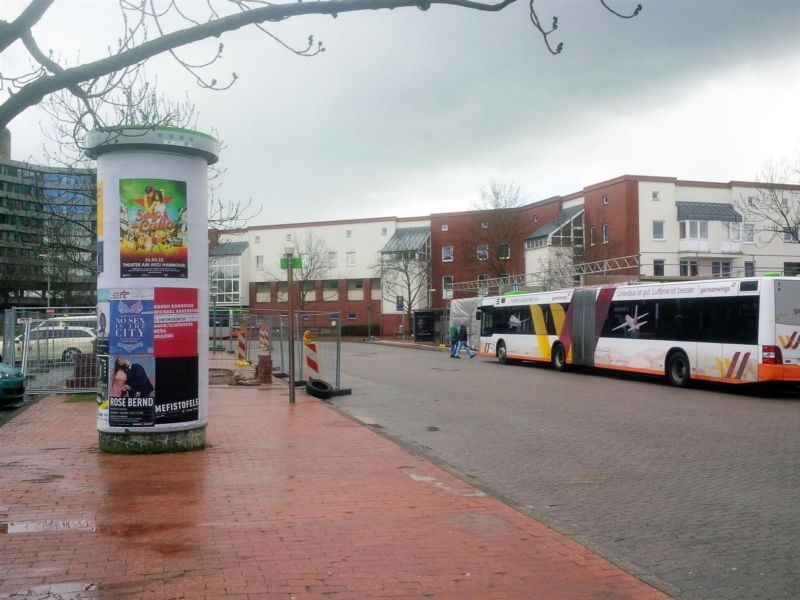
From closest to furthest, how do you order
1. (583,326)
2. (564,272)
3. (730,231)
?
(583,326), (564,272), (730,231)

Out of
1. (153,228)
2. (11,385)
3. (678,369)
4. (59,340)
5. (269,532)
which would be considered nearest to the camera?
(269,532)

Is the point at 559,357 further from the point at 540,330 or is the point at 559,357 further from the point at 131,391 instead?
the point at 131,391

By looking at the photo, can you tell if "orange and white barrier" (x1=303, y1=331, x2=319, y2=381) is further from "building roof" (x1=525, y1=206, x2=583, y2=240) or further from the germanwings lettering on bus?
"building roof" (x1=525, y1=206, x2=583, y2=240)

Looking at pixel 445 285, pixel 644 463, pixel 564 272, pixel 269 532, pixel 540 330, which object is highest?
pixel 445 285

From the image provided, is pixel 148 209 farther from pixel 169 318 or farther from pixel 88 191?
pixel 88 191

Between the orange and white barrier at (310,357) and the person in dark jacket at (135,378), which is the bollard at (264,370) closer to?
the orange and white barrier at (310,357)

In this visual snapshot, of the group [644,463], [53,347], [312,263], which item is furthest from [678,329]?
[312,263]

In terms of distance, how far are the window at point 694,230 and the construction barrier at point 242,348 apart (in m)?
36.9

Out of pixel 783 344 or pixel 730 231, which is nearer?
pixel 783 344

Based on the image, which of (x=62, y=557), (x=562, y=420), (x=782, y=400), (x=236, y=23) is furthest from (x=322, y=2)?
(x=782, y=400)

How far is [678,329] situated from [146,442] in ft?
51.7

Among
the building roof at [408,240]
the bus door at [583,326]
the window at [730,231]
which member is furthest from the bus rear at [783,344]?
the building roof at [408,240]

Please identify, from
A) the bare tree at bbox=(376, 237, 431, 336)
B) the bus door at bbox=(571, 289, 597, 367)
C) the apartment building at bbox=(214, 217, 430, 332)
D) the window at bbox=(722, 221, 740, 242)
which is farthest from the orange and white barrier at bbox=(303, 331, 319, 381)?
the apartment building at bbox=(214, 217, 430, 332)

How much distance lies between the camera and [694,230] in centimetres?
5600
